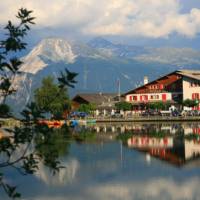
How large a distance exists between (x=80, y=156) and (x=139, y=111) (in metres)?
61.6

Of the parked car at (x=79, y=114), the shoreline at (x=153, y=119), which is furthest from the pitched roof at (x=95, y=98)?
the shoreline at (x=153, y=119)

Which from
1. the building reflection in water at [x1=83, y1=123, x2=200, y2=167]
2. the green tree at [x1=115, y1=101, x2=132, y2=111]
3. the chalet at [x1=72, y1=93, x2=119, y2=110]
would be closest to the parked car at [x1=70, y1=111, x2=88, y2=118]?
the chalet at [x1=72, y1=93, x2=119, y2=110]

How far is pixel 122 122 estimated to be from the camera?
292 feet

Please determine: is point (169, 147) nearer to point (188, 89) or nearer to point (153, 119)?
point (153, 119)

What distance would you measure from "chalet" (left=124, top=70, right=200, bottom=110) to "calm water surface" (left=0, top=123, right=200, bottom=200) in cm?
4673

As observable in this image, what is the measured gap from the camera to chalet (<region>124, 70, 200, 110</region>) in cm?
9031

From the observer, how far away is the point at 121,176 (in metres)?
28.1

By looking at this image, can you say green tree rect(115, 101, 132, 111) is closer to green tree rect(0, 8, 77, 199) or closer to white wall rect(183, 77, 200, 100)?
white wall rect(183, 77, 200, 100)

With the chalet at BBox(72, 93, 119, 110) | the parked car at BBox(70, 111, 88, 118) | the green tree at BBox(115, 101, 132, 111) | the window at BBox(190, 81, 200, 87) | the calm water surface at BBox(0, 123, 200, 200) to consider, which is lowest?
the calm water surface at BBox(0, 123, 200, 200)

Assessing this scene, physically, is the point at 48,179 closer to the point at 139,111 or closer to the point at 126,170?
the point at 126,170

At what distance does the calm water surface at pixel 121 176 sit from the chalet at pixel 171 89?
153 feet

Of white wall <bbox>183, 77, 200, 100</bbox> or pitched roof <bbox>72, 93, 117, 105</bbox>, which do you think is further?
pitched roof <bbox>72, 93, 117, 105</bbox>

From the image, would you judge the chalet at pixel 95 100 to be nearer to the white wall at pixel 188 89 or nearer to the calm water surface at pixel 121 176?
the white wall at pixel 188 89

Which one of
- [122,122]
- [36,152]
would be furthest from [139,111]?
[36,152]
